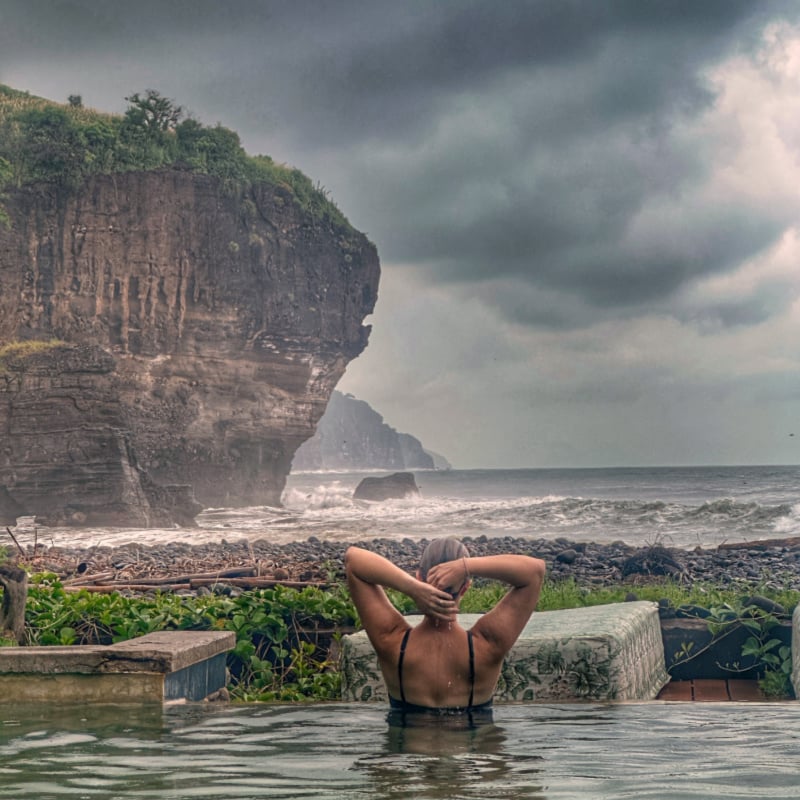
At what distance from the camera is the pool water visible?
3.63 m

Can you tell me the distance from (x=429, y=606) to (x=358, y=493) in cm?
9347

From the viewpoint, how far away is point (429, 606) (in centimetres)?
448

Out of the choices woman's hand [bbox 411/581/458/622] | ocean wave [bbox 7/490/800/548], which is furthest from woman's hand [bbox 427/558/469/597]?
ocean wave [bbox 7/490/800/548]

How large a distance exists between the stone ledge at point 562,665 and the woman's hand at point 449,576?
1431 millimetres

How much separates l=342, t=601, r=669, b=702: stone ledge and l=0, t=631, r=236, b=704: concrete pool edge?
1.06 metres

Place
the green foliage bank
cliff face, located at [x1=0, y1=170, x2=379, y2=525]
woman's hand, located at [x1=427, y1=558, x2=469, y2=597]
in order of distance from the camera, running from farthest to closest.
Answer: cliff face, located at [x1=0, y1=170, x2=379, y2=525]
the green foliage bank
woman's hand, located at [x1=427, y1=558, x2=469, y2=597]

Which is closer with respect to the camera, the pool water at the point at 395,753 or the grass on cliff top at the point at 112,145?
the pool water at the point at 395,753

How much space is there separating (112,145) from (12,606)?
177 feet

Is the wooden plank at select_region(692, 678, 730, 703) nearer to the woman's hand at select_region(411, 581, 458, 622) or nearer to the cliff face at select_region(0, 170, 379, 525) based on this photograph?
the woman's hand at select_region(411, 581, 458, 622)

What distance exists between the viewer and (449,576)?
14.6ft

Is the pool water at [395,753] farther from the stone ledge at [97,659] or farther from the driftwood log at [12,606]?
the driftwood log at [12,606]

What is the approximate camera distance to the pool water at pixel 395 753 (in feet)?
11.9

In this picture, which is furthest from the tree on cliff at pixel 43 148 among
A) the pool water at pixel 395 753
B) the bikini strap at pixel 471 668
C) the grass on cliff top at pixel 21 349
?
the bikini strap at pixel 471 668

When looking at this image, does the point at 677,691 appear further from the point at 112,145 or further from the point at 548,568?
the point at 112,145
